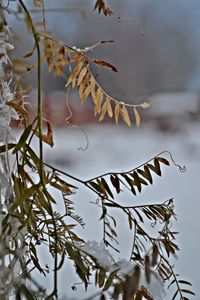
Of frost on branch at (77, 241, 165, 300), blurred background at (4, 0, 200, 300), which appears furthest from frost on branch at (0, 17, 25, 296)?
blurred background at (4, 0, 200, 300)

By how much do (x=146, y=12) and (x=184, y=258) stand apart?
3919mm

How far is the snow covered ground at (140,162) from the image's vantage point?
1.38 meters

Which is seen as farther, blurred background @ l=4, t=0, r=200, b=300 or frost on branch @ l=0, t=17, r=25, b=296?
blurred background @ l=4, t=0, r=200, b=300

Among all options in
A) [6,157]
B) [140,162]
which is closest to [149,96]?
[140,162]

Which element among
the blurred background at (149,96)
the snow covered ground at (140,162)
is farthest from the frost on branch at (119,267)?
the blurred background at (149,96)

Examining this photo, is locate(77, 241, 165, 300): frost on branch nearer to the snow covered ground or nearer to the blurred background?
the snow covered ground

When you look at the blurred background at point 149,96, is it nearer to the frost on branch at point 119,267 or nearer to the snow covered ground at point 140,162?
the snow covered ground at point 140,162

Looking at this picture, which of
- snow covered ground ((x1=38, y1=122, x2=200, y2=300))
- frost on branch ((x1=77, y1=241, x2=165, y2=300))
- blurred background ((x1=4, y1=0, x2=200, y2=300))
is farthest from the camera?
blurred background ((x1=4, y1=0, x2=200, y2=300))

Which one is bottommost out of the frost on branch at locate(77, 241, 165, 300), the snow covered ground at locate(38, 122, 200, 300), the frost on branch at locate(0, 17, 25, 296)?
the frost on branch at locate(77, 241, 165, 300)

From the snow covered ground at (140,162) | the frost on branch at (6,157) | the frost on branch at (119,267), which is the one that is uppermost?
the snow covered ground at (140,162)

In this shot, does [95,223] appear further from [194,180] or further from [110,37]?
[110,37]

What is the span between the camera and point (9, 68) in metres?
0.31

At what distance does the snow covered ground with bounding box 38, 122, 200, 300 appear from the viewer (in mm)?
1384

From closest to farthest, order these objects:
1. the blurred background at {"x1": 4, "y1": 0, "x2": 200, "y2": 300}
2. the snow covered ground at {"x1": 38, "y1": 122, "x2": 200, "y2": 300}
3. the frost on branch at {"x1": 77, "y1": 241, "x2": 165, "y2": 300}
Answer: the frost on branch at {"x1": 77, "y1": 241, "x2": 165, "y2": 300}
the snow covered ground at {"x1": 38, "y1": 122, "x2": 200, "y2": 300}
the blurred background at {"x1": 4, "y1": 0, "x2": 200, "y2": 300}
